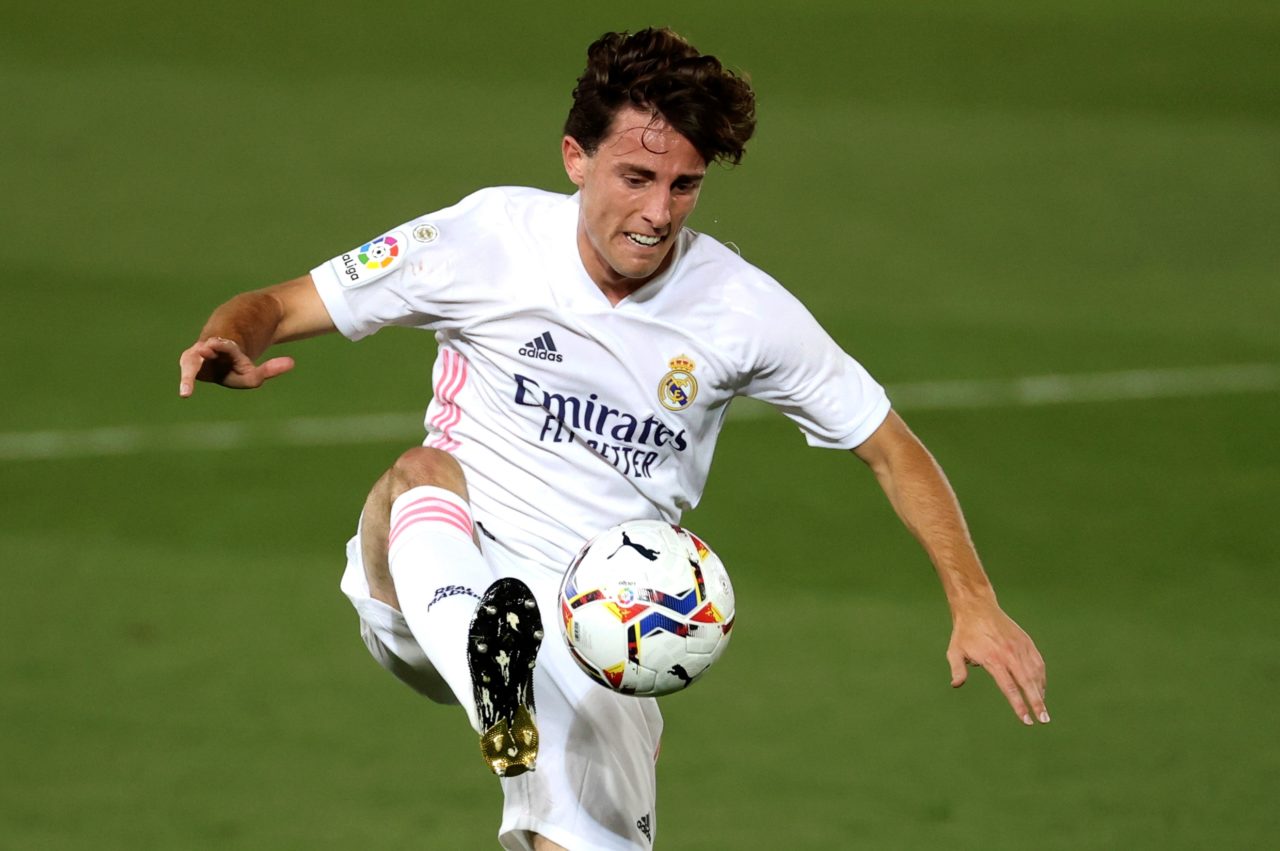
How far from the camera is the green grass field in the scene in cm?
712

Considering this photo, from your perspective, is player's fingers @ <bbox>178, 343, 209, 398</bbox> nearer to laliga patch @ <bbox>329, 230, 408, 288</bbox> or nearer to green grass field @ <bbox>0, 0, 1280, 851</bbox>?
laliga patch @ <bbox>329, 230, 408, 288</bbox>

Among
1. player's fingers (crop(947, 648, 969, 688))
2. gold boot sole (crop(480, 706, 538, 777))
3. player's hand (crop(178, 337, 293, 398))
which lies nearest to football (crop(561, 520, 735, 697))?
gold boot sole (crop(480, 706, 538, 777))

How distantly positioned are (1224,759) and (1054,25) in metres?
10.7

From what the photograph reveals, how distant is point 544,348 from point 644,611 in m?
1.03

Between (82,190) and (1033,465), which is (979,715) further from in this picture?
(82,190)

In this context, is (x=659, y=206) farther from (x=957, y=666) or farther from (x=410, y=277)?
(x=957, y=666)

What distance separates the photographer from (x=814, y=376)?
18.1 feet

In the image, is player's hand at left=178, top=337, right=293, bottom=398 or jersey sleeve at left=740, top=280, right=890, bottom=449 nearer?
player's hand at left=178, top=337, right=293, bottom=398

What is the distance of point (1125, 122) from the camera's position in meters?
14.8

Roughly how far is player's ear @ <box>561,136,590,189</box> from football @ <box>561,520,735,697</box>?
42.7 inches

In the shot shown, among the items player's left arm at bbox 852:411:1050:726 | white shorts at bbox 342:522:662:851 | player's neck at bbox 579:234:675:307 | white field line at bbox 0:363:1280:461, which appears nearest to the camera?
player's left arm at bbox 852:411:1050:726

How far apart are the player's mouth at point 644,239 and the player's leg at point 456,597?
887 millimetres

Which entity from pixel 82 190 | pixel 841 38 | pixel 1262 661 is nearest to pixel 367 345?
pixel 82 190

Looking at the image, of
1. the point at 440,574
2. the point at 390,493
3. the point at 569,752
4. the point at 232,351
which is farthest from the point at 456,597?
the point at 232,351
